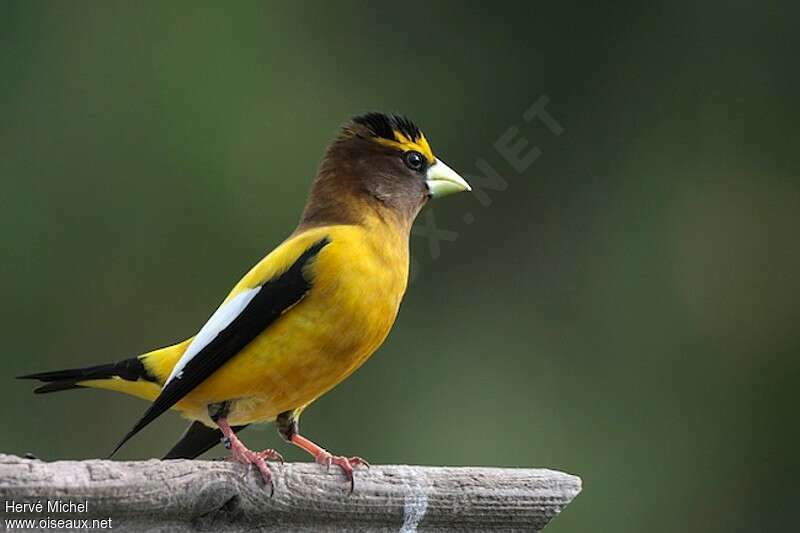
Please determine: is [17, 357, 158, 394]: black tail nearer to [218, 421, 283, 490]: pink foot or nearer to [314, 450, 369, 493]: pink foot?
[218, 421, 283, 490]: pink foot

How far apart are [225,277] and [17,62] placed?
114 centimetres

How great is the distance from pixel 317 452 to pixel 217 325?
259 millimetres

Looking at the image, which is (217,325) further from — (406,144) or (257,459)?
(406,144)

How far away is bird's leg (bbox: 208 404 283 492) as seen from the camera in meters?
2.12

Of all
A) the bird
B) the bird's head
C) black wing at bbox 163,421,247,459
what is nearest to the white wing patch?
the bird

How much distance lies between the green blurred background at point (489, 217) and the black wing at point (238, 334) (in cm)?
257

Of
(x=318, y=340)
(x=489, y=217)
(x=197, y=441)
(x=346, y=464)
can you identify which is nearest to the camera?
(x=346, y=464)

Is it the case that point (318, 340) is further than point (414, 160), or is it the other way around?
point (414, 160)

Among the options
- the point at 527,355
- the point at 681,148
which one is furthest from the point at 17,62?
the point at 681,148

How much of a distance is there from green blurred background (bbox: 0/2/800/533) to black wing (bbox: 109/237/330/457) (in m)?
2.57

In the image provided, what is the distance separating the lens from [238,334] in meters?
2.52

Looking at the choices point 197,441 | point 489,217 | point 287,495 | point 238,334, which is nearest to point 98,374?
point 197,441

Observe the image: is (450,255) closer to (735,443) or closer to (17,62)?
(735,443)

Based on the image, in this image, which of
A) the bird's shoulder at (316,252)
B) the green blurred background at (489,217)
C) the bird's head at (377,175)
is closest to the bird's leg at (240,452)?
the bird's shoulder at (316,252)
